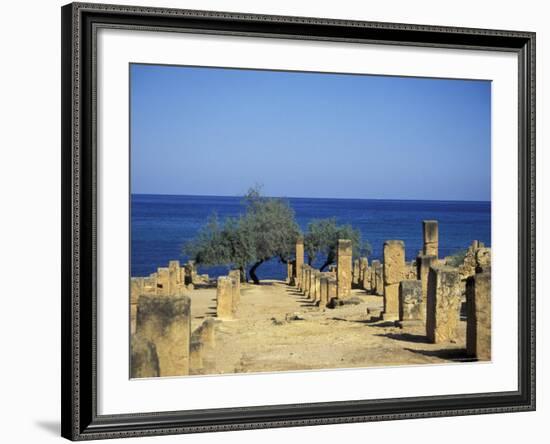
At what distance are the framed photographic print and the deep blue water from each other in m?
0.02

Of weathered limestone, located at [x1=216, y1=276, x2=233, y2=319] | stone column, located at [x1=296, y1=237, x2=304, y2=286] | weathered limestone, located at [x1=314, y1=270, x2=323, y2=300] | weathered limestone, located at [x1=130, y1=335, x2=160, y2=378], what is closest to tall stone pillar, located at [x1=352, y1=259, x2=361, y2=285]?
weathered limestone, located at [x1=314, y1=270, x2=323, y2=300]

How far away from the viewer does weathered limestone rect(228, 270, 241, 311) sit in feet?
33.2

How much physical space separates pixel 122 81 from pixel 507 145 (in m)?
3.41

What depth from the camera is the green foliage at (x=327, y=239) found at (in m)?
10.3

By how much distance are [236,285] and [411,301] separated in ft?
5.15

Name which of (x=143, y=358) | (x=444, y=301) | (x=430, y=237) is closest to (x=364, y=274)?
(x=430, y=237)

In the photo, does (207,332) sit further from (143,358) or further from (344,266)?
(344,266)

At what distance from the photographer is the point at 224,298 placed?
395 inches

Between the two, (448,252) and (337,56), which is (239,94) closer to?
(337,56)

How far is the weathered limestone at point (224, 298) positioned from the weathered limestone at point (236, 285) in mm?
37

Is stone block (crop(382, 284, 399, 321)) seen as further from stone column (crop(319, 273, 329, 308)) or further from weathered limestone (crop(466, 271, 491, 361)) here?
weathered limestone (crop(466, 271, 491, 361))

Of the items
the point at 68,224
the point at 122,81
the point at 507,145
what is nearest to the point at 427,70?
the point at 507,145

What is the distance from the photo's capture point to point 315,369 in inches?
403

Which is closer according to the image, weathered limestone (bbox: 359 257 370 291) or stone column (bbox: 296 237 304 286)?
stone column (bbox: 296 237 304 286)
